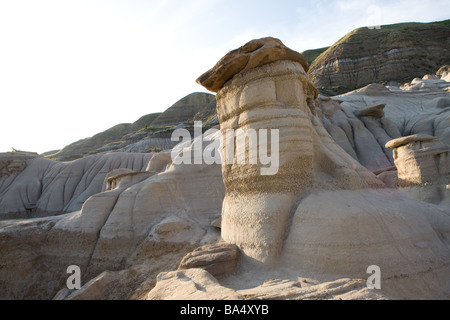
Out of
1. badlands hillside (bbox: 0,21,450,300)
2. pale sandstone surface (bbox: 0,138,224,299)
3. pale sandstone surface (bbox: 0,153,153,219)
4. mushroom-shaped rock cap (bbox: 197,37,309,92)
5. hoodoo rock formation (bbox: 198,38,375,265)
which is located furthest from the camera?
pale sandstone surface (bbox: 0,153,153,219)

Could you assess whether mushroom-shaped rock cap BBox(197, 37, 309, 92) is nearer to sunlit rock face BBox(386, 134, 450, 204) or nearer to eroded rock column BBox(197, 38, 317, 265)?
eroded rock column BBox(197, 38, 317, 265)

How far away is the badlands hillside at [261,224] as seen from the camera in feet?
9.20

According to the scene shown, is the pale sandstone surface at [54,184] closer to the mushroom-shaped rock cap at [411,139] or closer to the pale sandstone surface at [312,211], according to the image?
the mushroom-shaped rock cap at [411,139]

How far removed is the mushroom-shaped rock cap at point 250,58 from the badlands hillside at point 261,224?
0.06ft

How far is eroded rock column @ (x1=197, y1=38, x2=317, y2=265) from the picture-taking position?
3.45m

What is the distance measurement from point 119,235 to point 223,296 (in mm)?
5056

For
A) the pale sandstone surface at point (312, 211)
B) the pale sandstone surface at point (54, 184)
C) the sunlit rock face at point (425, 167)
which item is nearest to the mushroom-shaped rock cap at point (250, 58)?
the pale sandstone surface at point (312, 211)

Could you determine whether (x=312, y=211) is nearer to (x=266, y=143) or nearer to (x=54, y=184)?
(x=266, y=143)

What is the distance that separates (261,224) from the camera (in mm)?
3414

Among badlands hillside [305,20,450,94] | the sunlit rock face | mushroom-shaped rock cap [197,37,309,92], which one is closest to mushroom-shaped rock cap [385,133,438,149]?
the sunlit rock face

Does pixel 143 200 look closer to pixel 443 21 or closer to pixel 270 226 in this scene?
pixel 270 226

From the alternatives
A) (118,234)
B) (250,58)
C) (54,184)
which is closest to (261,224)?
(250,58)
